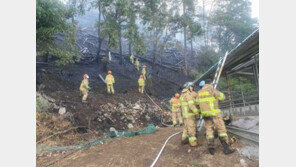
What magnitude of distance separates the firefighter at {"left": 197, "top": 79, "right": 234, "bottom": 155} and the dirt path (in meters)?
0.36

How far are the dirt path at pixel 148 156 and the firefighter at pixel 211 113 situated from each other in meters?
0.36

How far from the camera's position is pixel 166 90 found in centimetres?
1811

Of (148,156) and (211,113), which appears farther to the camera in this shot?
(148,156)

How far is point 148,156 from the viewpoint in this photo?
15.8 feet

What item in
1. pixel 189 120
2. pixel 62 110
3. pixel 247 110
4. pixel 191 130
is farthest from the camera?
pixel 247 110

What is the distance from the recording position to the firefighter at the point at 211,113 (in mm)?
4473

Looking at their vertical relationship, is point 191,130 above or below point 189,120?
below

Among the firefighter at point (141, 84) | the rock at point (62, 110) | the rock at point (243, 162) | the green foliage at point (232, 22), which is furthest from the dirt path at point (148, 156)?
the green foliage at point (232, 22)

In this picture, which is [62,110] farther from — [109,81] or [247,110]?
[247,110]

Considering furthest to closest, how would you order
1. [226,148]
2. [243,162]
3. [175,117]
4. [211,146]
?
[175,117]
[211,146]
[226,148]
[243,162]

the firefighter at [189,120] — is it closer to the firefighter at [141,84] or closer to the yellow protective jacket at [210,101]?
the yellow protective jacket at [210,101]

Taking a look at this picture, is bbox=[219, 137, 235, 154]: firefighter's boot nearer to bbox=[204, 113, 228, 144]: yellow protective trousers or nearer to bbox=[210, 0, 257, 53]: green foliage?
bbox=[204, 113, 228, 144]: yellow protective trousers

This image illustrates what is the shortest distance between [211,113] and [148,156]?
6.75 feet

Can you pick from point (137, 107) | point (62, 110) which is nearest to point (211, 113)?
point (62, 110)
